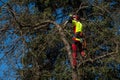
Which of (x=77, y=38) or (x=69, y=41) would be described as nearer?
(x=77, y=38)

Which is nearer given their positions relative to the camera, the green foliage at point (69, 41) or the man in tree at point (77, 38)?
the man in tree at point (77, 38)

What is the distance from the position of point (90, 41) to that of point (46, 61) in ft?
16.0

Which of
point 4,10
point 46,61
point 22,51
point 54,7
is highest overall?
point 4,10

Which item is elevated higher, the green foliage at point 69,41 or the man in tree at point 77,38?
the man in tree at point 77,38

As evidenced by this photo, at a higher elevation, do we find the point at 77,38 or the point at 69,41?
the point at 77,38

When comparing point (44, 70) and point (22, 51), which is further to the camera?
point (44, 70)

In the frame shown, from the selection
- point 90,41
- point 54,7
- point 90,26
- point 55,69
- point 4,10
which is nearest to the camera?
point 4,10

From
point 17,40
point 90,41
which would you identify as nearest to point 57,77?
point 90,41

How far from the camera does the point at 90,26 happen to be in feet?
60.5

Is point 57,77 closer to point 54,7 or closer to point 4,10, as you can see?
point 54,7

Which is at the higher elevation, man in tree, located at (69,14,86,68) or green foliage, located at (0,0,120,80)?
man in tree, located at (69,14,86,68)

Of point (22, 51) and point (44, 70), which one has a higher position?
point (22, 51)

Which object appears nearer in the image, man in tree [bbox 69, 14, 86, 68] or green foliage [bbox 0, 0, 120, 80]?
man in tree [bbox 69, 14, 86, 68]

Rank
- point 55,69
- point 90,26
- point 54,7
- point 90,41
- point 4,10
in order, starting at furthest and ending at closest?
point 54,7
point 55,69
point 90,26
point 90,41
point 4,10
